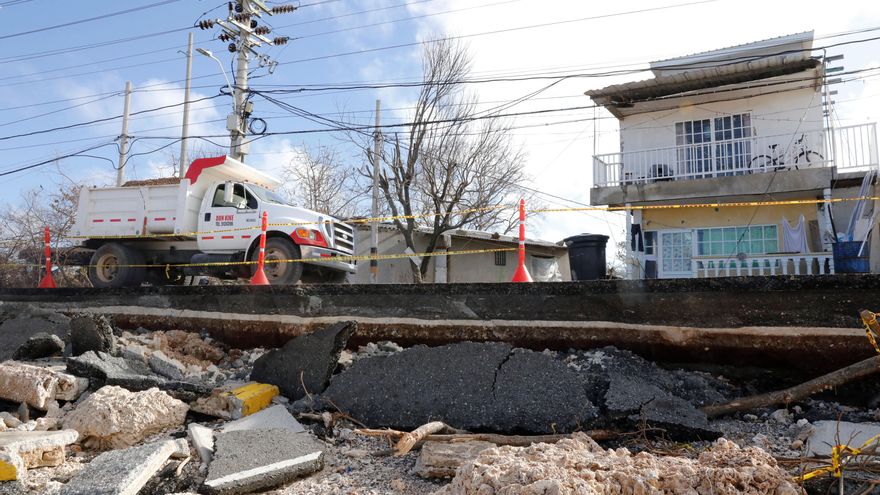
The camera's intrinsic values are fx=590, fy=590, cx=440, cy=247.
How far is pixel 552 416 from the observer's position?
4.07 meters

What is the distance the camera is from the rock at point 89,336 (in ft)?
18.8

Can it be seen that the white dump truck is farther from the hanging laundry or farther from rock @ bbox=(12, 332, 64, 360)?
the hanging laundry

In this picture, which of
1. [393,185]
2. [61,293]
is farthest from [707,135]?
[61,293]

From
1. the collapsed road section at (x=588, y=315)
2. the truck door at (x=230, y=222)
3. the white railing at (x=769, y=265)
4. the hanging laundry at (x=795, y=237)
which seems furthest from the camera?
the hanging laundry at (x=795, y=237)

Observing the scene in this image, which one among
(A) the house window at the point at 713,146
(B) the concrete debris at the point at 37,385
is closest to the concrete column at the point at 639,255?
(A) the house window at the point at 713,146

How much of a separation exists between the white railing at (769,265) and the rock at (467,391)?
7.27m

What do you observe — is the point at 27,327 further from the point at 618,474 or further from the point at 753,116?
the point at 753,116

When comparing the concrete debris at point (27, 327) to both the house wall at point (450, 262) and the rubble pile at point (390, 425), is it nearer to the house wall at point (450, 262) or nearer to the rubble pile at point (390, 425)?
the rubble pile at point (390, 425)

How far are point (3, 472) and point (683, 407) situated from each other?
14.1ft

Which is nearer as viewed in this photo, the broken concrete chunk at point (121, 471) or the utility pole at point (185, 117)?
the broken concrete chunk at point (121, 471)

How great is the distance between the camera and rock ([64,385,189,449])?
4.23 metres

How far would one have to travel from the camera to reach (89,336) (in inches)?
226

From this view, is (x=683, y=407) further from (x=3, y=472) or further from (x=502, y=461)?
(x=3, y=472)

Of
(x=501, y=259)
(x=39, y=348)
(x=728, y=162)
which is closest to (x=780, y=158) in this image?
(x=728, y=162)
